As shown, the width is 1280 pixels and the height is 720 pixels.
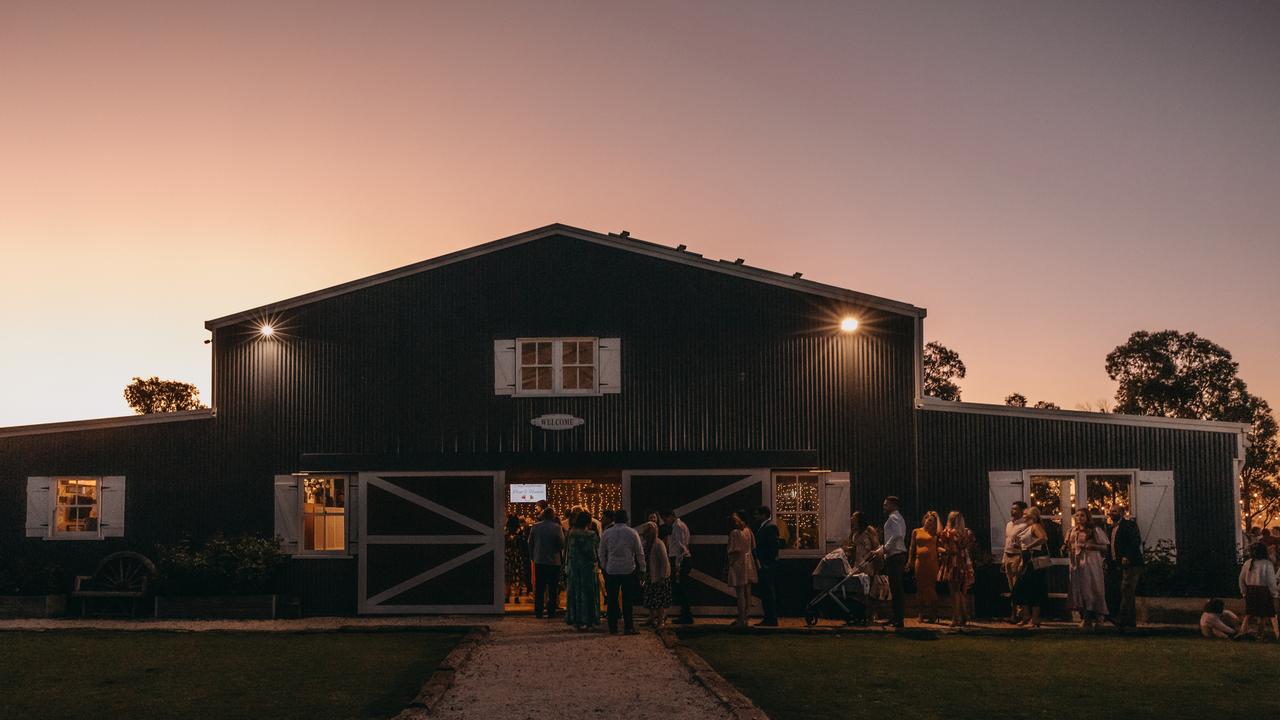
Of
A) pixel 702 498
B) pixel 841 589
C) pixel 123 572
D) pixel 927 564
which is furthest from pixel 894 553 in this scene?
pixel 123 572

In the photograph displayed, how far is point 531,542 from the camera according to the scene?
19625 mm

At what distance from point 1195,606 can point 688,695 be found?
9.58 metres

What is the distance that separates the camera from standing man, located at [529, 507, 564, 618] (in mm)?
19359

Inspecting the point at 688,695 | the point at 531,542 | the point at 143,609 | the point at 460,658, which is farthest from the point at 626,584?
the point at 143,609

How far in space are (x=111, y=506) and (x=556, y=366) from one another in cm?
731

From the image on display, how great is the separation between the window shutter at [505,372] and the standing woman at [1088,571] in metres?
8.43

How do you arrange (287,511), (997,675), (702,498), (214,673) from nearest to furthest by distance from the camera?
1. (997,675)
2. (214,673)
3. (702,498)
4. (287,511)

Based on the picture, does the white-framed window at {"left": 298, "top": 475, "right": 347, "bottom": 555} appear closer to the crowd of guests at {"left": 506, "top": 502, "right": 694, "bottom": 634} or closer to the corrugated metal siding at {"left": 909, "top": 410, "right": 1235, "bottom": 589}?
the crowd of guests at {"left": 506, "top": 502, "right": 694, "bottom": 634}

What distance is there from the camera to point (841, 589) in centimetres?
1845

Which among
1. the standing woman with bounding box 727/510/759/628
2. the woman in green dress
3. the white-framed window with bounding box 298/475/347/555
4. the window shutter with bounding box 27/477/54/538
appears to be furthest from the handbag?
the window shutter with bounding box 27/477/54/538

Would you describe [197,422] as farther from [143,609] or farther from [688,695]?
[688,695]

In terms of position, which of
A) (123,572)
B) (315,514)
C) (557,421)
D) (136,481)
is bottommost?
(123,572)

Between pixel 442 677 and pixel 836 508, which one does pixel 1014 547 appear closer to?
pixel 836 508

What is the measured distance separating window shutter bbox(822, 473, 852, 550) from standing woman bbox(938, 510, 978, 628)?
174 centimetres
